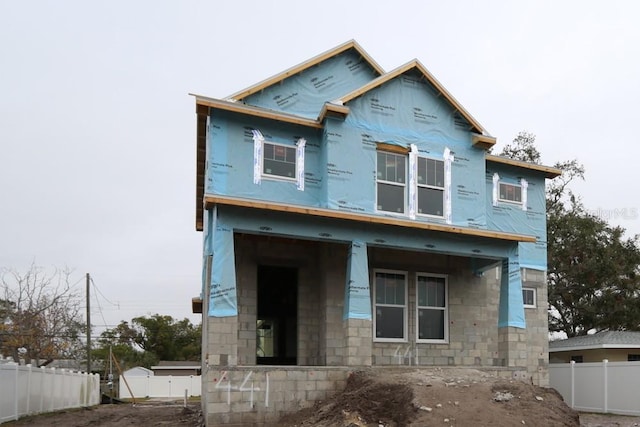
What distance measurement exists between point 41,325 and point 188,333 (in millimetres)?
29210

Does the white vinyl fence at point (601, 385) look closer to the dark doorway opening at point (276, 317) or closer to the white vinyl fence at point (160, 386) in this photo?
the dark doorway opening at point (276, 317)

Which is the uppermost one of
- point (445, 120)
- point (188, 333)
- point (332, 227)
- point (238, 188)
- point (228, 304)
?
point (445, 120)

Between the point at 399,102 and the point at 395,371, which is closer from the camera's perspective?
the point at 395,371

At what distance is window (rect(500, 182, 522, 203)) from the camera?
19328mm

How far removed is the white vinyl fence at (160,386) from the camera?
144 feet

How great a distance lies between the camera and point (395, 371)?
1373 cm

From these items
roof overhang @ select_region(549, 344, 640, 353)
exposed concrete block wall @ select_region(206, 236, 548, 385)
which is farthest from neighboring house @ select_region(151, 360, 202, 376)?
exposed concrete block wall @ select_region(206, 236, 548, 385)

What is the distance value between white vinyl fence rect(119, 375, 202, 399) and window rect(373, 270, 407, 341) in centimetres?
3058

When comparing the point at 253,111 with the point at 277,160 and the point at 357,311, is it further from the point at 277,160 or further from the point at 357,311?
the point at 357,311

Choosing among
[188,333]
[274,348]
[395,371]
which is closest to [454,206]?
[395,371]

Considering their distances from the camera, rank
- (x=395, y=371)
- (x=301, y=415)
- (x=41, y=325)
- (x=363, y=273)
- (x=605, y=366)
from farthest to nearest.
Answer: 1. (x=41, y=325)
2. (x=605, y=366)
3. (x=363, y=273)
4. (x=395, y=371)
5. (x=301, y=415)

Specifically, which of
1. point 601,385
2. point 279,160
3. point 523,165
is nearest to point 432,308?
point 523,165

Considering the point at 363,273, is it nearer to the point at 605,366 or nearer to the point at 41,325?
the point at 605,366

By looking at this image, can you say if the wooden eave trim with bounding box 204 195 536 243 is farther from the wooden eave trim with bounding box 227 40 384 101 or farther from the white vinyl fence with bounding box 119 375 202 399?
the white vinyl fence with bounding box 119 375 202 399
